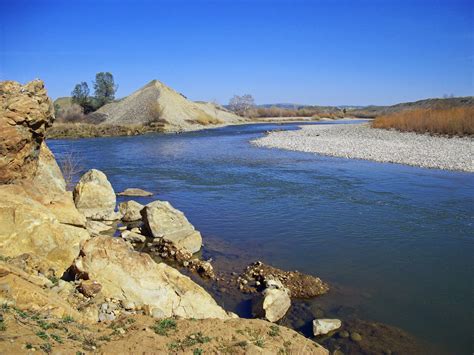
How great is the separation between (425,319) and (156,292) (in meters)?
5.00

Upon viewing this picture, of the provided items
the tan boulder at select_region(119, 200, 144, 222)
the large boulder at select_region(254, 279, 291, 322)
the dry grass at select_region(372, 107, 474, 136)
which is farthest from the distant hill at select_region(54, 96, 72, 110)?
the large boulder at select_region(254, 279, 291, 322)

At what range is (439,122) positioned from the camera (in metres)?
33.7

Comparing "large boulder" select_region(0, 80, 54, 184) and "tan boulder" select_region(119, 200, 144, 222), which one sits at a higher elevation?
"large boulder" select_region(0, 80, 54, 184)

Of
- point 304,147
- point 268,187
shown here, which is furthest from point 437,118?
point 268,187

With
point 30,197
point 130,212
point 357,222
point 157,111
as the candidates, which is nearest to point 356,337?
point 357,222

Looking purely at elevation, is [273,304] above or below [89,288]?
below

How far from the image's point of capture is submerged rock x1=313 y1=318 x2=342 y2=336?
6.52 metres

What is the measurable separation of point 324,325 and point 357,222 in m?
6.62

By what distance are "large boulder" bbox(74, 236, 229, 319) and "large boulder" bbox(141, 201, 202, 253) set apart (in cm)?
349

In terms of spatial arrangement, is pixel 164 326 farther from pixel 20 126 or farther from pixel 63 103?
pixel 63 103

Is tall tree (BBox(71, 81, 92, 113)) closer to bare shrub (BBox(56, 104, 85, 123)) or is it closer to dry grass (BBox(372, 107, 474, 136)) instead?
bare shrub (BBox(56, 104, 85, 123))

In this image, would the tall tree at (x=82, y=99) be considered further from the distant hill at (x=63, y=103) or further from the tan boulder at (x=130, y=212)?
the tan boulder at (x=130, y=212)

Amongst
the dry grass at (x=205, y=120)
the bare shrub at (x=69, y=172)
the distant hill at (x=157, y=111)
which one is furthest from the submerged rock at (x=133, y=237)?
the dry grass at (x=205, y=120)

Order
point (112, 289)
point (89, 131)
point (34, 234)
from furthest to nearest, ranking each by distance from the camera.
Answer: point (89, 131) → point (34, 234) → point (112, 289)
